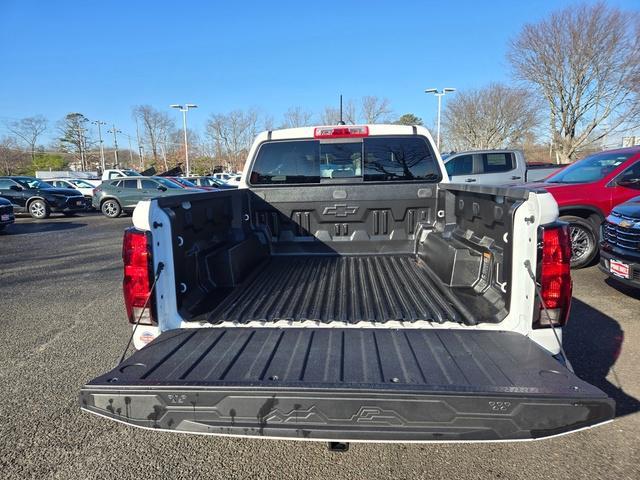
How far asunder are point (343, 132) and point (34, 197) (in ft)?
57.4

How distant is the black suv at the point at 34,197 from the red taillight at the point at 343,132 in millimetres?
17029

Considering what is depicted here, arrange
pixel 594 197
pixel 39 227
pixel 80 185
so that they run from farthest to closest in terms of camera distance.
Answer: pixel 80 185 < pixel 39 227 < pixel 594 197

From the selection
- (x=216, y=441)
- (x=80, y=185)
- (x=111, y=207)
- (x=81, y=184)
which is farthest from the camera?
(x=81, y=184)

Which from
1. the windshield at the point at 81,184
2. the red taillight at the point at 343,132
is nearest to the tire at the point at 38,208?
the windshield at the point at 81,184

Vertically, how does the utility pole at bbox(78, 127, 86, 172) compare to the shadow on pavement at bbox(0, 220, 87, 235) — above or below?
above

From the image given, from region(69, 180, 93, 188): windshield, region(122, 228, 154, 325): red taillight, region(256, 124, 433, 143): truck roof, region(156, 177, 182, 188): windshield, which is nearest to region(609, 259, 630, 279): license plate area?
region(256, 124, 433, 143): truck roof

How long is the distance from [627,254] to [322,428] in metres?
4.94

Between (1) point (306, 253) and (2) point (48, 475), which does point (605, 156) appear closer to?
(1) point (306, 253)

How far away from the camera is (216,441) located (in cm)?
255

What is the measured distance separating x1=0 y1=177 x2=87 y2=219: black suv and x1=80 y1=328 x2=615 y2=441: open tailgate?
716 inches

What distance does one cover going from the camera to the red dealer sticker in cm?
467

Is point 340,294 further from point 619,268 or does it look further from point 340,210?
point 619,268

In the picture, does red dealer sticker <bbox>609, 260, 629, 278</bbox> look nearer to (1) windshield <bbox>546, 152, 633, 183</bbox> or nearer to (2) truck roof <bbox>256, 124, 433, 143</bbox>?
(1) windshield <bbox>546, 152, 633, 183</bbox>

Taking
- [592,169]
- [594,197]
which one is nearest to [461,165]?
[592,169]
